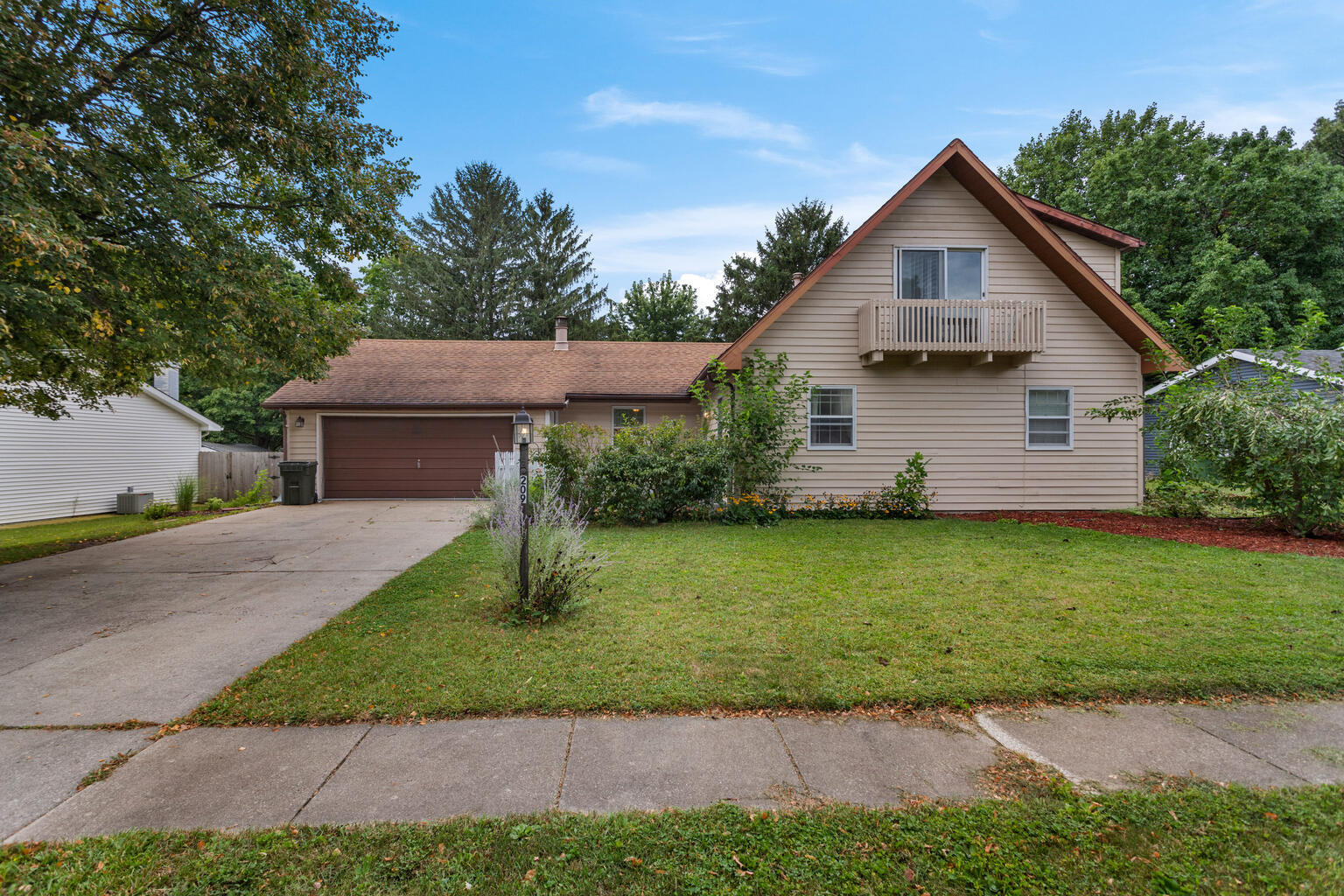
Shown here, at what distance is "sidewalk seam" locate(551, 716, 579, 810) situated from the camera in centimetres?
246

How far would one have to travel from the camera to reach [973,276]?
1139 centimetres

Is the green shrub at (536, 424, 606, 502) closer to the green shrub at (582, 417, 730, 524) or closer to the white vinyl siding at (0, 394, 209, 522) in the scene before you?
the green shrub at (582, 417, 730, 524)

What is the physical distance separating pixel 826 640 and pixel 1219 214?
1245 inches

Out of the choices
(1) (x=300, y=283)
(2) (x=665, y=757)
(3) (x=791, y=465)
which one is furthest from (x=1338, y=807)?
(1) (x=300, y=283)

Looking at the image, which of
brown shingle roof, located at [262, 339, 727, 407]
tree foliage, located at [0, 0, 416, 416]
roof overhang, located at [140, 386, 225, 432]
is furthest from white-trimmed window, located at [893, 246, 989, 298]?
roof overhang, located at [140, 386, 225, 432]

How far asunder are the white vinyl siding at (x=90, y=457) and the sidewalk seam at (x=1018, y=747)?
14.6 m

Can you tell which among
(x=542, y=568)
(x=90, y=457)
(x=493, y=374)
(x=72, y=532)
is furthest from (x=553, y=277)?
(x=542, y=568)

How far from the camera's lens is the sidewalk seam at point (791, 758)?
254 centimetres

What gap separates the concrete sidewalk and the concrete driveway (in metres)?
0.53

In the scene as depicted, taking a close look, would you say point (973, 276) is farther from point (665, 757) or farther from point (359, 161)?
point (665, 757)

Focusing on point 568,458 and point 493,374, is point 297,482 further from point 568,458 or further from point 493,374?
point 568,458

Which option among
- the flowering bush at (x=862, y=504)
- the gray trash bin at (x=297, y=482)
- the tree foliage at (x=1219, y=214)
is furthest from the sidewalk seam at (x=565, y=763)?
the tree foliage at (x=1219, y=214)

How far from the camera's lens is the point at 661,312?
31.4 metres

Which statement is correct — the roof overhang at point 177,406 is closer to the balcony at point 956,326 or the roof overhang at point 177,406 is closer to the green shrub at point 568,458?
the green shrub at point 568,458
